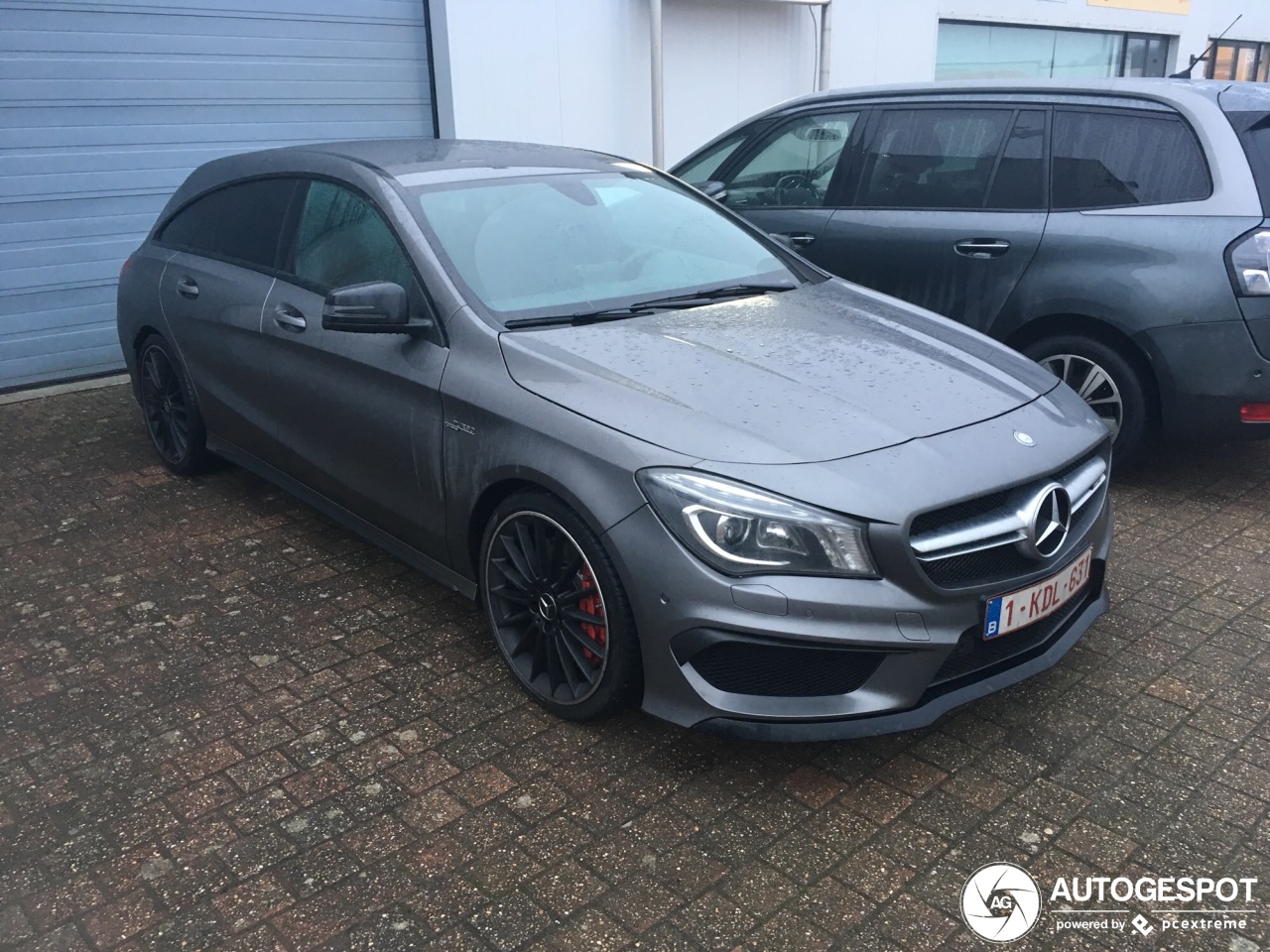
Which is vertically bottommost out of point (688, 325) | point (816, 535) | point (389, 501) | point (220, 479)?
point (220, 479)

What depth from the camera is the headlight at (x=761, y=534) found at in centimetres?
268

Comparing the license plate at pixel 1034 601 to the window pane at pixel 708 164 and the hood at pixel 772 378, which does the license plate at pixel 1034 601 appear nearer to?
the hood at pixel 772 378

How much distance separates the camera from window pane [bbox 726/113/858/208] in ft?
19.1

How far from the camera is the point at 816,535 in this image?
268 centimetres

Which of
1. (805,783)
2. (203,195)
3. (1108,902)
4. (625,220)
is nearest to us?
(1108,902)

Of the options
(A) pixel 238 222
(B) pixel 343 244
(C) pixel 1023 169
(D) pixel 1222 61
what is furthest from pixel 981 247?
(D) pixel 1222 61

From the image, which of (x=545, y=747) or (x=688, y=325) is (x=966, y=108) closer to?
(x=688, y=325)

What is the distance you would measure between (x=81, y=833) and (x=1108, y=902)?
99.8 inches

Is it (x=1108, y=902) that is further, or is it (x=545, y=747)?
(x=545, y=747)

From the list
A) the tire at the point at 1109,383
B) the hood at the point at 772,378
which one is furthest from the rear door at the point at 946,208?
the hood at the point at 772,378

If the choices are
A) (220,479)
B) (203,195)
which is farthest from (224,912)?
(203,195)

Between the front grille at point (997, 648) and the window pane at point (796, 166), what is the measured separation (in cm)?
331

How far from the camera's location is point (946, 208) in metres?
5.36

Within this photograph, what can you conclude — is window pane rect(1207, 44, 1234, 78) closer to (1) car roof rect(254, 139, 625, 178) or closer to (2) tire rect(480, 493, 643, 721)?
(1) car roof rect(254, 139, 625, 178)
